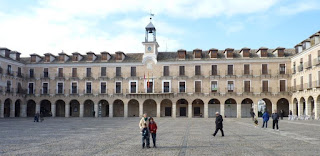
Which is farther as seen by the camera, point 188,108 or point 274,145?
point 188,108

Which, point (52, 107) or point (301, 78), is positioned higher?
point (301, 78)

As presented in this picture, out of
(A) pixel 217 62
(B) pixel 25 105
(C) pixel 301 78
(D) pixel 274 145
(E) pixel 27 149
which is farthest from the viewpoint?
(B) pixel 25 105

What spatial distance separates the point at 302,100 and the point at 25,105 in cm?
4255

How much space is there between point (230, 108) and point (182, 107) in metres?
7.67

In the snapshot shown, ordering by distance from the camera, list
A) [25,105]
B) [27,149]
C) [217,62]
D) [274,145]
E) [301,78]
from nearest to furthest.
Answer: [27,149] → [274,145] → [301,78] → [217,62] → [25,105]

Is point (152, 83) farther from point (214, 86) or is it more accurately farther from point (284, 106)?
point (284, 106)

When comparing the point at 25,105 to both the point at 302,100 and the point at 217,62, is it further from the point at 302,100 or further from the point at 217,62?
the point at 302,100

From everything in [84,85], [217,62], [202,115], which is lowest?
[202,115]

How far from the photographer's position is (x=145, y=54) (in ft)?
173

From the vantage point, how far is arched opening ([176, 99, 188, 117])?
53.9 m

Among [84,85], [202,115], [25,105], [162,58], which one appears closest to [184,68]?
[162,58]

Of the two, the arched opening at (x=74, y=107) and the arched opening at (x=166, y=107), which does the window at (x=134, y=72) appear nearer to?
the arched opening at (x=166, y=107)

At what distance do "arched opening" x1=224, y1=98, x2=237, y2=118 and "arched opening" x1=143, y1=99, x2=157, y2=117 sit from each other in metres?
11.4

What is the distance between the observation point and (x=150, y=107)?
2144 inches
